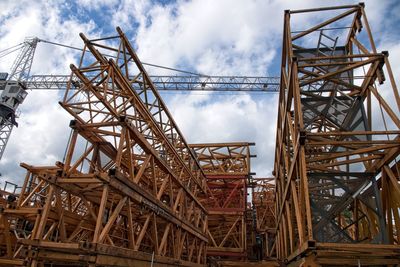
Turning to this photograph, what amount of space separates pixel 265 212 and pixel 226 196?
7.03m

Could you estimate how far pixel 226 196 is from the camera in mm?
24219

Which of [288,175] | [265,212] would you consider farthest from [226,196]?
[288,175]

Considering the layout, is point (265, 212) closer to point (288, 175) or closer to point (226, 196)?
point (226, 196)

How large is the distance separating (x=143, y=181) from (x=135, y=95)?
499 centimetres

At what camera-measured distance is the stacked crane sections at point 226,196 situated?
21.4 m

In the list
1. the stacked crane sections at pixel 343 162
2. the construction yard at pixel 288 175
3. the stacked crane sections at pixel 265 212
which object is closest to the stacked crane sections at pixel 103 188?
the construction yard at pixel 288 175

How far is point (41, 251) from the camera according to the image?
814cm

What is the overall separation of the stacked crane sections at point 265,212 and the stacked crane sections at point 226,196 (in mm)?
4112

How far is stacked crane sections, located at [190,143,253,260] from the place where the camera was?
70.3 feet

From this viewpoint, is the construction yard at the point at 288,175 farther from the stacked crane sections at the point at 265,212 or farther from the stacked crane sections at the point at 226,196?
the stacked crane sections at the point at 265,212

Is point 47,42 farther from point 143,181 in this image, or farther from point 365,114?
point 365,114

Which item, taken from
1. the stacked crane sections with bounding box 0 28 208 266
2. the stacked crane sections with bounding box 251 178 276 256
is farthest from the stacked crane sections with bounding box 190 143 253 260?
the stacked crane sections with bounding box 0 28 208 266

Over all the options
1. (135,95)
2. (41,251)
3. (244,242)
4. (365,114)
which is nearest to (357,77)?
(365,114)

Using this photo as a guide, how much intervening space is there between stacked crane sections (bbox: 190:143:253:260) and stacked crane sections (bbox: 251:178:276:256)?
4.11 m
